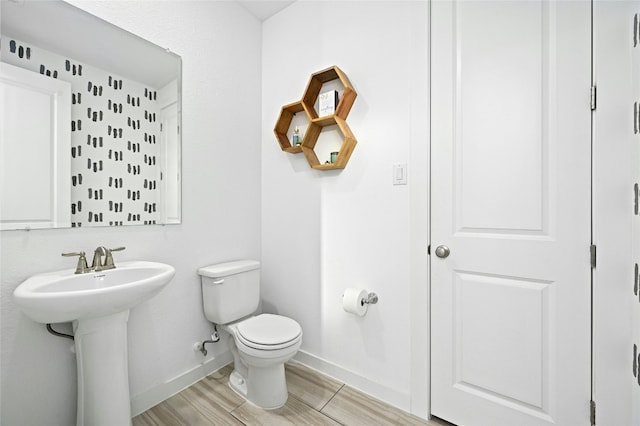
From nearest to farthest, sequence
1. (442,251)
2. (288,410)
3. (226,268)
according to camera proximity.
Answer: (442,251), (288,410), (226,268)

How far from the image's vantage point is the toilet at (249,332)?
1.40m

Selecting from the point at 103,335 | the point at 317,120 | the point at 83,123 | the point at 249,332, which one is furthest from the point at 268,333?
the point at 83,123

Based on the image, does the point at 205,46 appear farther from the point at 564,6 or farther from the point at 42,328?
the point at 564,6

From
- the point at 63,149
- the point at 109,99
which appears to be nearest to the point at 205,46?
the point at 109,99

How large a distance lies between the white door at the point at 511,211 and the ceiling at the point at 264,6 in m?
1.17

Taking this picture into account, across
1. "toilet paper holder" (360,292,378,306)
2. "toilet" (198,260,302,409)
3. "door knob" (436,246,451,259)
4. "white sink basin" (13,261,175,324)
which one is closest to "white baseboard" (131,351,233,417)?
"toilet" (198,260,302,409)

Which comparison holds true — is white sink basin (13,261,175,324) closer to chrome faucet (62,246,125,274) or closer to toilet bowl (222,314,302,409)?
chrome faucet (62,246,125,274)

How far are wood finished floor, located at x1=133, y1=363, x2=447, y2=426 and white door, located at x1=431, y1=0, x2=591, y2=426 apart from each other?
12.7 inches

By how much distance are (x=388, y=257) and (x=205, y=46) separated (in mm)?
1759

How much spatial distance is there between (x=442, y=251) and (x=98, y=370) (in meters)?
1.63

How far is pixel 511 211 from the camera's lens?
3.93 feet

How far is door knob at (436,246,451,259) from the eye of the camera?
1.34 meters

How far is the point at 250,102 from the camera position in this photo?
2.03 metres

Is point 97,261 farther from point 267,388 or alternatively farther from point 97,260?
point 267,388
